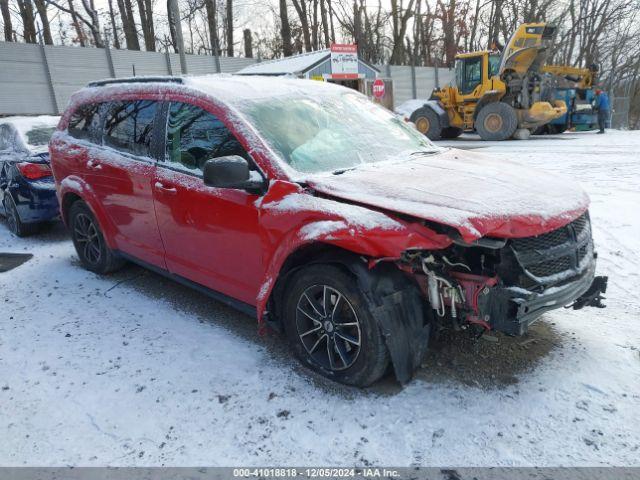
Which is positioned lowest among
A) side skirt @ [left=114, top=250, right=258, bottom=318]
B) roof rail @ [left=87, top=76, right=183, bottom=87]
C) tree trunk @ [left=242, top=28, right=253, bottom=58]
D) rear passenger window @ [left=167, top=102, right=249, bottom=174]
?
side skirt @ [left=114, top=250, right=258, bottom=318]

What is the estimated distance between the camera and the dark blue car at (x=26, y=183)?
609 centimetres

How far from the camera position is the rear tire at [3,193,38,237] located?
636cm

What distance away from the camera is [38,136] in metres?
6.74

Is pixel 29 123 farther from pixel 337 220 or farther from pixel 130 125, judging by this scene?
pixel 337 220

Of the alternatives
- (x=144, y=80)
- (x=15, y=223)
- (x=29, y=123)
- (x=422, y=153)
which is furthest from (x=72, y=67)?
(x=422, y=153)

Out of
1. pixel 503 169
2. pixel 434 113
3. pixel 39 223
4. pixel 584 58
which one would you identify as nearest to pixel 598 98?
pixel 434 113

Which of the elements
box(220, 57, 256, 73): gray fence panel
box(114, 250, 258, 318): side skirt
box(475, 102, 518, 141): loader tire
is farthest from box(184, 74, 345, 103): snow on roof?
box(220, 57, 256, 73): gray fence panel

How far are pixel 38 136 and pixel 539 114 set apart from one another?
13.8 metres

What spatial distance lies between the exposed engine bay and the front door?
1.10 m

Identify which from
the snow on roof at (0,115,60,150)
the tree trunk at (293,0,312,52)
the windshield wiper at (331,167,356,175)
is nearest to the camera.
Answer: the windshield wiper at (331,167,356,175)

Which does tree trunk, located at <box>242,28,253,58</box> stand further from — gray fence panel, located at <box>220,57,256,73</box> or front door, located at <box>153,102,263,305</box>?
front door, located at <box>153,102,263,305</box>

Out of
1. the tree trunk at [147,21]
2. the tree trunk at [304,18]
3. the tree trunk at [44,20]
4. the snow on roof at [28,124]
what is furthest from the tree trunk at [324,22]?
the snow on roof at [28,124]

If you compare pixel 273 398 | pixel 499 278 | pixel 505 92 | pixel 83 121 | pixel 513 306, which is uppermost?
pixel 83 121

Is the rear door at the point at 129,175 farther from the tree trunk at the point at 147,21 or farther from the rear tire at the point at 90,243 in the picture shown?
the tree trunk at the point at 147,21
